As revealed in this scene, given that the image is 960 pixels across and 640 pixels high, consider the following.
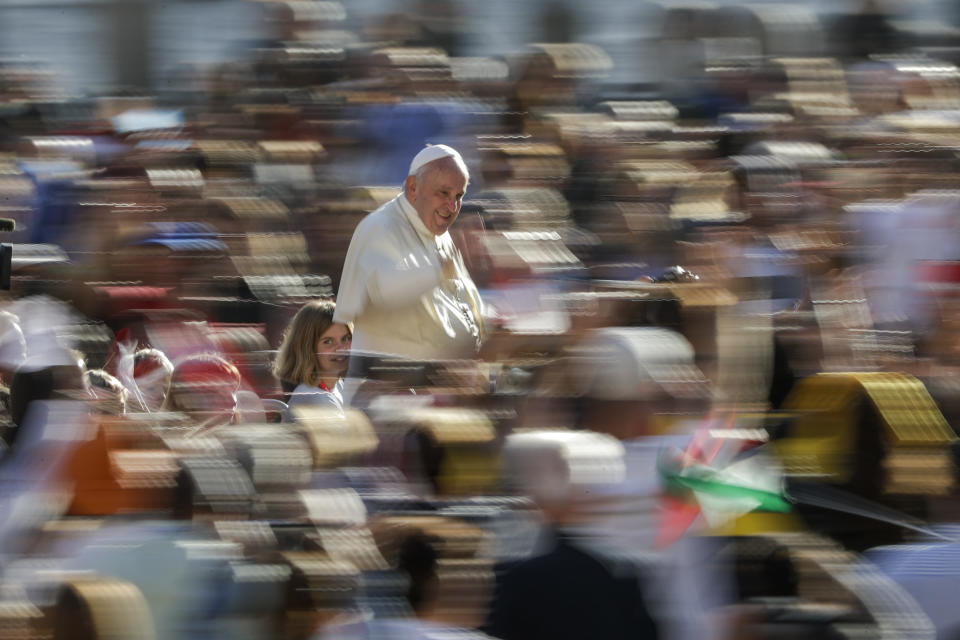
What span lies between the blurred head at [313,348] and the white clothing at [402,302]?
4 cm

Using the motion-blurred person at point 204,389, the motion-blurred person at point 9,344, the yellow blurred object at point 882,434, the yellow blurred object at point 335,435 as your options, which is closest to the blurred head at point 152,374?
the motion-blurred person at point 9,344

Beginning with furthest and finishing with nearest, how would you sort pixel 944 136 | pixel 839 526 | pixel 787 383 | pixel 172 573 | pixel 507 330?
pixel 944 136, pixel 507 330, pixel 787 383, pixel 839 526, pixel 172 573

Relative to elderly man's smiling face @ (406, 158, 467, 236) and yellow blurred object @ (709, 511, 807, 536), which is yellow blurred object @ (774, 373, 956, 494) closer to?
yellow blurred object @ (709, 511, 807, 536)

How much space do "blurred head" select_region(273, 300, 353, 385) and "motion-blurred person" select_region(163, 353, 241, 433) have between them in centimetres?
25

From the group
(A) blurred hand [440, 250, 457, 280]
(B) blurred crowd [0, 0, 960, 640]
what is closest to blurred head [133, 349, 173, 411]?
(B) blurred crowd [0, 0, 960, 640]

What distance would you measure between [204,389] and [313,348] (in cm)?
55

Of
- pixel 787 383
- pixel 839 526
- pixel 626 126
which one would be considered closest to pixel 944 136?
pixel 626 126

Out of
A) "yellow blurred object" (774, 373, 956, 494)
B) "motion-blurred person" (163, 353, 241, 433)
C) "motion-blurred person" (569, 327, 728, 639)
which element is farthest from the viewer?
"motion-blurred person" (163, 353, 241, 433)

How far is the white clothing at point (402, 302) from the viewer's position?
530 cm

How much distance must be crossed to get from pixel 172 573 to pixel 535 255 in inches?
109

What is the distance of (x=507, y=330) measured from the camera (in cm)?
479

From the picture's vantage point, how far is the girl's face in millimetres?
5262

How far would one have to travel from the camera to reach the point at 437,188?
550 centimetres

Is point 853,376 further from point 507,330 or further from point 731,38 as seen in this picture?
point 731,38
